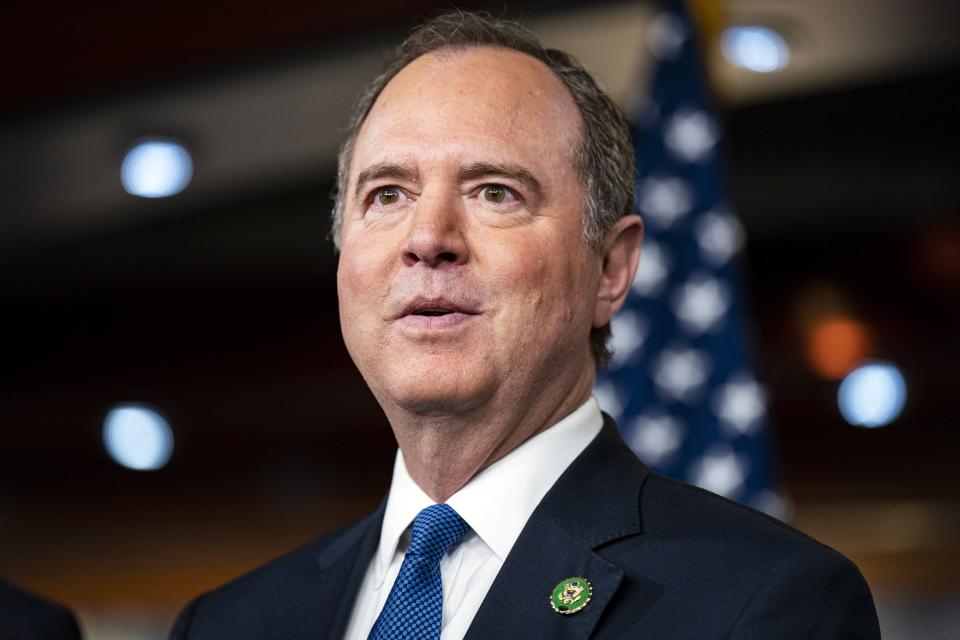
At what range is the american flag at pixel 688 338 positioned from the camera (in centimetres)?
332

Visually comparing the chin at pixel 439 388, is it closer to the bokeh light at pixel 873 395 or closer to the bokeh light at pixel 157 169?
the bokeh light at pixel 157 169

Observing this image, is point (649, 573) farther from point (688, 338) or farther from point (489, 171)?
point (688, 338)

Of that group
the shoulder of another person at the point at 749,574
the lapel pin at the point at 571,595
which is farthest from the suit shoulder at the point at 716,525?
the lapel pin at the point at 571,595

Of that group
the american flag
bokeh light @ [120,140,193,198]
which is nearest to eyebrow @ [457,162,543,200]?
the american flag

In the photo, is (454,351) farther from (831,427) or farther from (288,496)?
(288,496)

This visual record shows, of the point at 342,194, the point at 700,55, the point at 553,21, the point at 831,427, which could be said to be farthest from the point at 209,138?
the point at 831,427

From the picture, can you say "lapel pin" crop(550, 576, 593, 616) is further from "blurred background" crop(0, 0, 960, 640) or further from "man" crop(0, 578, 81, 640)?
"blurred background" crop(0, 0, 960, 640)

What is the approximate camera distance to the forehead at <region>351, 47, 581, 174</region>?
5.57 ft

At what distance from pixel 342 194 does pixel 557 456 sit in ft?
1.85

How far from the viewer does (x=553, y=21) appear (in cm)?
398

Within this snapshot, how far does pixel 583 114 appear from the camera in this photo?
6.01ft

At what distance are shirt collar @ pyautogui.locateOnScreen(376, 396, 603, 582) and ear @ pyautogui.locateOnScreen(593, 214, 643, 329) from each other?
142mm

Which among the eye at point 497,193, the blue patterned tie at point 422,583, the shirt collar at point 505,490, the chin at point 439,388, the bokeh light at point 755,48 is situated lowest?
the blue patterned tie at point 422,583

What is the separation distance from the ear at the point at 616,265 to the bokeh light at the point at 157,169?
10.8 feet
